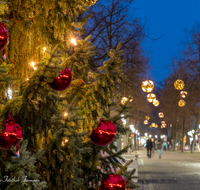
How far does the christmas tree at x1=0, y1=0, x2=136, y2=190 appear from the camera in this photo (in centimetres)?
242

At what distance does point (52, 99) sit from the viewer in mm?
2664

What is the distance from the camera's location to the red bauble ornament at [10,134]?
2334mm

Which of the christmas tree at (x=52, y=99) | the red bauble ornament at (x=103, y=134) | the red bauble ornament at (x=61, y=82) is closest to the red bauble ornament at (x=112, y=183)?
the christmas tree at (x=52, y=99)

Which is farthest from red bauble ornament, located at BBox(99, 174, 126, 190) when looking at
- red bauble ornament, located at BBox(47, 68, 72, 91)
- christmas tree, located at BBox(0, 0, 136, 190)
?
red bauble ornament, located at BBox(47, 68, 72, 91)

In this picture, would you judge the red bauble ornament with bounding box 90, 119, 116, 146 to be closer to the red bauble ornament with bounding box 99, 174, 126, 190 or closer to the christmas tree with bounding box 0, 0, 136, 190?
the christmas tree with bounding box 0, 0, 136, 190

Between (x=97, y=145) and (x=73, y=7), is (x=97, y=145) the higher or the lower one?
the lower one

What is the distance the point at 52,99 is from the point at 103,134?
0.58m

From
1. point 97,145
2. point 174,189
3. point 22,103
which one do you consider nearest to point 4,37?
point 22,103

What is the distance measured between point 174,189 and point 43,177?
9.05 metres

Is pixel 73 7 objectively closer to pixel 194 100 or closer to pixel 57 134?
pixel 57 134

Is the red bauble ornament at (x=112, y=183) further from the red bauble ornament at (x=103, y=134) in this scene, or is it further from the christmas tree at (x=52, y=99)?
the red bauble ornament at (x=103, y=134)

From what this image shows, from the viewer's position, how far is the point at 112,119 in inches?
115

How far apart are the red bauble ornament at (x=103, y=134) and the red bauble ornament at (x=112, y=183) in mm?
323

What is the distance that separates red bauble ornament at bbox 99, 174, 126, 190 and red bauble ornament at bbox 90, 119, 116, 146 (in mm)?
323
